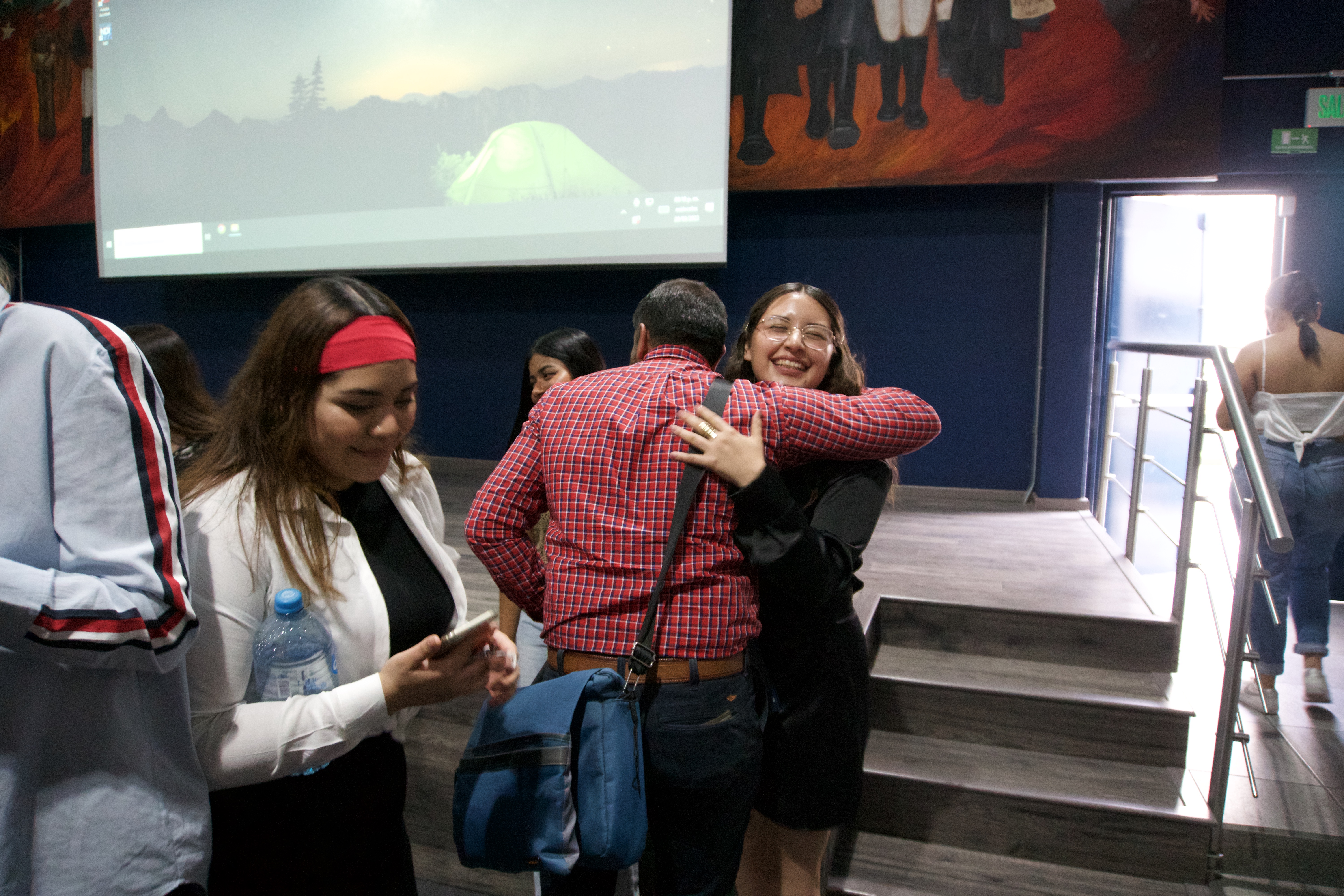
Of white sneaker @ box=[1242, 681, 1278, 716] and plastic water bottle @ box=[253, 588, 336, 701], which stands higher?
plastic water bottle @ box=[253, 588, 336, 701]

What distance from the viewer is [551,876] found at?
4.17 feet

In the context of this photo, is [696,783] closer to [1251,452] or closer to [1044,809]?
[1044,809]

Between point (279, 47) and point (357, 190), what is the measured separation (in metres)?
1.00

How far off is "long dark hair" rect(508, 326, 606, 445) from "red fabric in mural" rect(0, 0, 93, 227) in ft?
16.7

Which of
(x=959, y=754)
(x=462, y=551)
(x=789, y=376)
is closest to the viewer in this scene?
(x=789, y=376)

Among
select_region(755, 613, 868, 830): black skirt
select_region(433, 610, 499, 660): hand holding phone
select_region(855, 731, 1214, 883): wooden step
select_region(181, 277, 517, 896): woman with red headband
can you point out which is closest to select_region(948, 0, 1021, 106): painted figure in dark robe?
select_region(855, 731, 1214, 883): wooden step

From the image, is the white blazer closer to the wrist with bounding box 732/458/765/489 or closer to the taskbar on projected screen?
the wrist with bounding box 732/458/765/489

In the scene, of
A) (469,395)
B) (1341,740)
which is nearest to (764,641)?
(1341,740)

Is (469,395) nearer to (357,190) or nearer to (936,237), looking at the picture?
(357,190)

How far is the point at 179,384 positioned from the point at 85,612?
4.15 ft

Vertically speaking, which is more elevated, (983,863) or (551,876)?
(551,876)

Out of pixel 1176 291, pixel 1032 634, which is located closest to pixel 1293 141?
pixel 1176 291

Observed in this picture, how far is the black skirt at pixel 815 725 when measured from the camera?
133 cm

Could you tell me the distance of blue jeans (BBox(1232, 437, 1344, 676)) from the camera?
2811 millimetres
